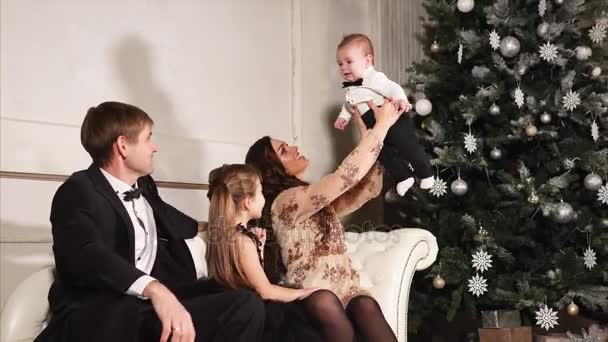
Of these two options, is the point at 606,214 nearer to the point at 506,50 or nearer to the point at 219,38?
the point at 506,50

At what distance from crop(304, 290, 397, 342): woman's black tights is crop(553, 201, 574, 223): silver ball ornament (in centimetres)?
124

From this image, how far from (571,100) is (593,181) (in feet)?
1.29

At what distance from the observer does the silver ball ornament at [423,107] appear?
375 cm

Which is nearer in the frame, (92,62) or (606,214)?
(92,62)

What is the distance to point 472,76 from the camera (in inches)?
147

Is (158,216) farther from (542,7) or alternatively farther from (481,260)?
(542,7)

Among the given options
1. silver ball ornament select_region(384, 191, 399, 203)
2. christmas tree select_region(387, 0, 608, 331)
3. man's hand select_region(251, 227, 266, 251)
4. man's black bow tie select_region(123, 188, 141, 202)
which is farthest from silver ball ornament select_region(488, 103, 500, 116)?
man's black bow tie select_region(123, 188, 141, 202)

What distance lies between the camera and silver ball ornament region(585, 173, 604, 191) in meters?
3.46

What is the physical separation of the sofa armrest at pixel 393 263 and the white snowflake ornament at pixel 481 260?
0.52 m

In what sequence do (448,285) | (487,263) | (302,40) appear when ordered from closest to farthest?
(487,263)
(448,285)
(302,40)

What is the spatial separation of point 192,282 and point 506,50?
2.00m

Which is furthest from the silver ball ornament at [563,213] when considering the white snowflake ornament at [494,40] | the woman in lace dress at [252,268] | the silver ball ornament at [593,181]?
the woman in lace dress at [252,268]

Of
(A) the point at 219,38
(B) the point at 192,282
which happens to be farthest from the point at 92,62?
(B) the point at 192,282

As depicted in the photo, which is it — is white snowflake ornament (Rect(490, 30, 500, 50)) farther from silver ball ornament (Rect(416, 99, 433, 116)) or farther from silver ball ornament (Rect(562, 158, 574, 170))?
silver ball ornament (Rect(562, 158, 574, 170))
